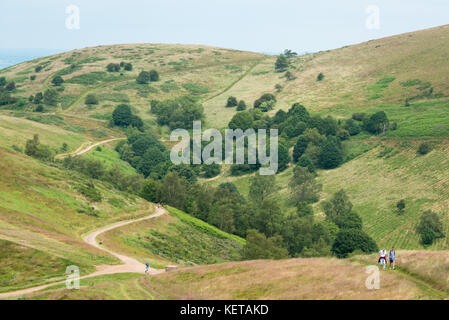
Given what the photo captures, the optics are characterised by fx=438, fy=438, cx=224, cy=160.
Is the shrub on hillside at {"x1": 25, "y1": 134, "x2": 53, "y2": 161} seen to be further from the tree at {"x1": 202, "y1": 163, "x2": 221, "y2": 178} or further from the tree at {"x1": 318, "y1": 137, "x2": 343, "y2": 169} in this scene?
the tree at {"x1": 318, "y1": 137, "x2": 343, "y2": 169}

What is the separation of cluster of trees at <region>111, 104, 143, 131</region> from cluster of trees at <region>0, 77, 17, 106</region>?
43389 millimetres

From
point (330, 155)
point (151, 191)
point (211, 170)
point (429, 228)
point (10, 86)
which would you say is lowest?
point (429, 228)

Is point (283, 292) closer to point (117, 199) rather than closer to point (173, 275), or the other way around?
point (173, 275)

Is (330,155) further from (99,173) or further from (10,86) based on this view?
(10,86)

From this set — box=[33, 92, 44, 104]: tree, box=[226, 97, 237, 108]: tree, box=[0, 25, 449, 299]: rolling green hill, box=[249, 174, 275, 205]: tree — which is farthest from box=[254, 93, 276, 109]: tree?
box=[33, 92, 44, 104]: tree

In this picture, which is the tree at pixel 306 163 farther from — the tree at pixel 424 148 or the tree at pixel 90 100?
the tree at pixel 90 100

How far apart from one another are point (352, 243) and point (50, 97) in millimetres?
133694

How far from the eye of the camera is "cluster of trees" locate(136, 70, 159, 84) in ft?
633

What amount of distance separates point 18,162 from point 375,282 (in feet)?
196

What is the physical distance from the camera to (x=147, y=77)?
7643 inches

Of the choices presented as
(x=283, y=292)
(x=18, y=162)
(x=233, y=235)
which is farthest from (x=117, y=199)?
(x=283, y=292)

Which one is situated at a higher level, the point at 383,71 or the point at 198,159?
the point at 383,71

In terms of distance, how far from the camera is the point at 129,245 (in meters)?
55.6

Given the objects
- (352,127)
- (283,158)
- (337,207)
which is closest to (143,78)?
(283,158)
